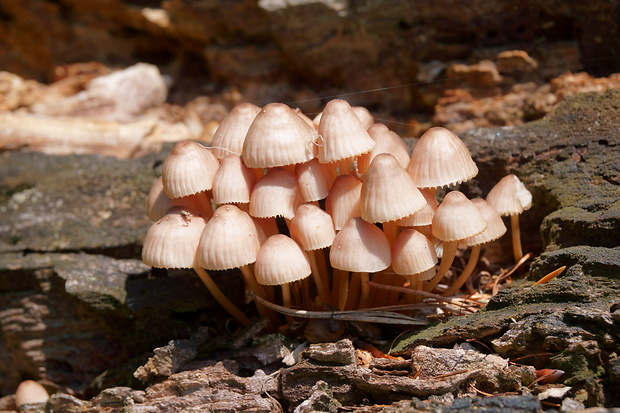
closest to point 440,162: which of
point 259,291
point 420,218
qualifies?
point 420,218

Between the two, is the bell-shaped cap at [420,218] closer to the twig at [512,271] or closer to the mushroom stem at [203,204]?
the twig at [512,271]

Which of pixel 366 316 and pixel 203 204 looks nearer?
pixel 366 316

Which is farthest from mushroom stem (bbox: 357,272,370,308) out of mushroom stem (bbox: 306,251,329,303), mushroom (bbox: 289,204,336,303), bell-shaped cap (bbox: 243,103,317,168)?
bell-shaped cap (bbox: 243,103,317,168)

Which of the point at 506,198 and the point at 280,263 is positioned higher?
the point at 506,198

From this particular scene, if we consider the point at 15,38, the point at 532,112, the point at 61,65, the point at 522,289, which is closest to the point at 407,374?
the point at 522,289

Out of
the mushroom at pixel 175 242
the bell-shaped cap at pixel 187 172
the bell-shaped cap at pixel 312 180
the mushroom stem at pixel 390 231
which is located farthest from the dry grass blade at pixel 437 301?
the bell-shaped cap at pixel 187 172

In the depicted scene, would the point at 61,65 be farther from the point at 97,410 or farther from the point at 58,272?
the point at 97,410

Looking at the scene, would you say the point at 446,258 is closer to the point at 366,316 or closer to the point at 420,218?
the point at 420,218
